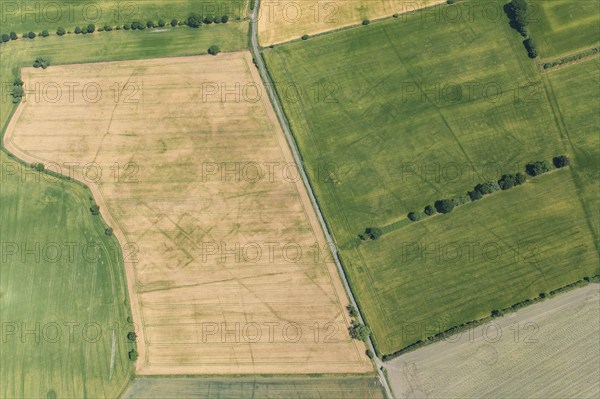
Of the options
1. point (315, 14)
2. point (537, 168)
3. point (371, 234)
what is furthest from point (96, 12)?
point (537, 168)

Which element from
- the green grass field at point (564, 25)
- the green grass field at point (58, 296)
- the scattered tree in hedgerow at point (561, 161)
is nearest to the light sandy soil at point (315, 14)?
the green grass field at point (564, 25)

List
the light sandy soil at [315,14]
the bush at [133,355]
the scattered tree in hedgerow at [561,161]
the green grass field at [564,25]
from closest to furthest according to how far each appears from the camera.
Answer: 1. the bush at [133,355]
2. the scattered tree in hedgerow at [561,161]
3. the green grass field at [564,25]
4. the light sandy soil at [315,14]

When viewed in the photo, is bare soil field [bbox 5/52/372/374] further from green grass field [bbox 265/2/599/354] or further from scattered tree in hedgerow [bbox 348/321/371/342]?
green grass field [bbox 265/2/599/354]

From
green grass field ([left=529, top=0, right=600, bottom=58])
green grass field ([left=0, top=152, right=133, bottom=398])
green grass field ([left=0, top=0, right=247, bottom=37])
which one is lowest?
green grass field ([left=0, top=152, right=133, bottom=398])

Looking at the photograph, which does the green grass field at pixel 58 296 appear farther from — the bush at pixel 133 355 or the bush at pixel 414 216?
the bush at pixel 414 216

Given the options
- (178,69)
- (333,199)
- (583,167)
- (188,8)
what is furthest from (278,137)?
(583,167)

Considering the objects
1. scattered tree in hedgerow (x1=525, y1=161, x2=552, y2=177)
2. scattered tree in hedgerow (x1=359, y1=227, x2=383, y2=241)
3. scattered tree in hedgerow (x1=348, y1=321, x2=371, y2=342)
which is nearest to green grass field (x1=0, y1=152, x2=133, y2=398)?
scattered tree in hedgerow (x1=348, y1=321, x2=371, y2=342)
